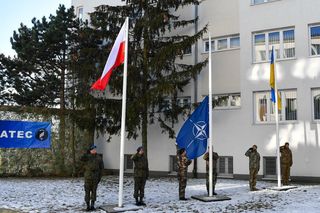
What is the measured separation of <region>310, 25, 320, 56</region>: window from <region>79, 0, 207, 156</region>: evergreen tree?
5.14m

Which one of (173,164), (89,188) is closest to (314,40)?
(173,164)

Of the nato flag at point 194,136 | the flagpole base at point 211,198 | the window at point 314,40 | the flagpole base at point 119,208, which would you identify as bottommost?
the flagpole base at point 119,208

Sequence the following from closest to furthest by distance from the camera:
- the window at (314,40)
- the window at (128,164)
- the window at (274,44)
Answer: the window at (314,40), the window at (274,44), the window at (128,164)

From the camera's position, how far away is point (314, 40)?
18.8m

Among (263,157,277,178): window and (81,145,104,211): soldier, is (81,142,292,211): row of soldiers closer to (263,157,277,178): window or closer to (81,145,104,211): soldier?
(81,145,104,211): soldier

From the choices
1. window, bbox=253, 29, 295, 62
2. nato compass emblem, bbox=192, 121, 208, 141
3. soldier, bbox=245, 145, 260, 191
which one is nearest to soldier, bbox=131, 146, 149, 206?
nato compass emblem, bbox=192, 121, 208, 141

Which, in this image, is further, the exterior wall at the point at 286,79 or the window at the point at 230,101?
the window at the point at 230,101

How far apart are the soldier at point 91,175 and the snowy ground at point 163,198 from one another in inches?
17.3

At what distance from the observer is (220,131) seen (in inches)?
812

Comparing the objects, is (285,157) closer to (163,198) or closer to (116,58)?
(163,198)

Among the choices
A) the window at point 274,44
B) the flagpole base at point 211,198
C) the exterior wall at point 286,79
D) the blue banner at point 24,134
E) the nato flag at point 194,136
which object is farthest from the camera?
the blue banner at point 24,134

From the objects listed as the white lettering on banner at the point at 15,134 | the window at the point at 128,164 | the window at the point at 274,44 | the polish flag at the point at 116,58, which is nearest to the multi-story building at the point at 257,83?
the window at the point at 274,44

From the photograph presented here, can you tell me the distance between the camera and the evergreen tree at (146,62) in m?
19.2

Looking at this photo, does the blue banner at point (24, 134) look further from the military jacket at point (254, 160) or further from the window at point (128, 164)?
the military jacket at point (254, 160)
